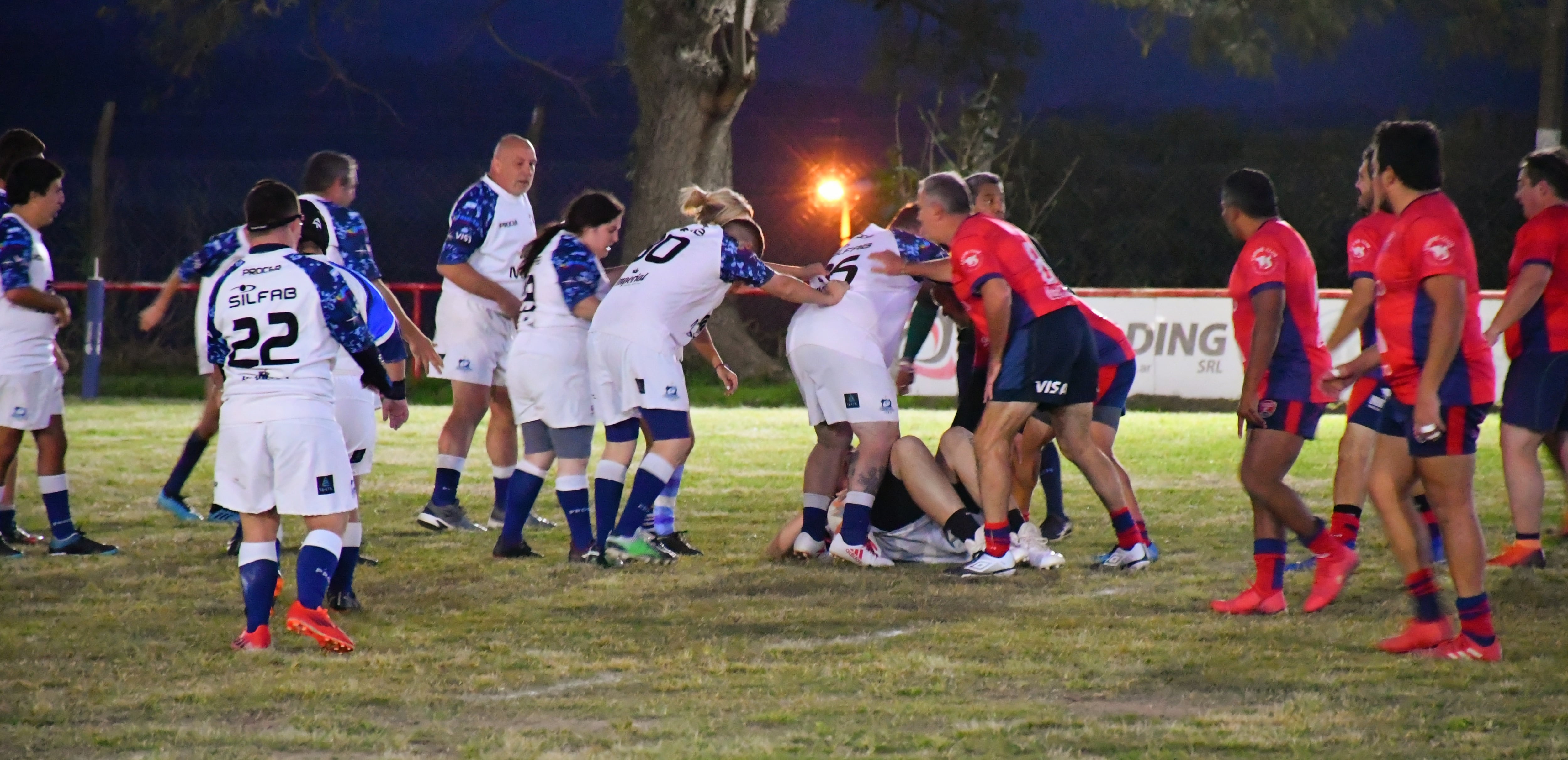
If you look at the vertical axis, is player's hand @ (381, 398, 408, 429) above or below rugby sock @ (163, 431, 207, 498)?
above

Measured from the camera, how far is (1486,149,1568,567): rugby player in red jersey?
6988mm

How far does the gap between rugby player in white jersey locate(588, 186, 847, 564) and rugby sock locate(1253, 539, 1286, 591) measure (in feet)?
7.26

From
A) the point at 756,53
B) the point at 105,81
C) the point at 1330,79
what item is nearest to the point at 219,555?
the point at 756,53

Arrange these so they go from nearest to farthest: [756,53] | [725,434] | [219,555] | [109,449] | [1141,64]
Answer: [219,555] → [109,449] → [725,434] → [756,53] → [1141,64]

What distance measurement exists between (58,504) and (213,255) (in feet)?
4.80

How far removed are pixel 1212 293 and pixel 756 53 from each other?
23.0ft

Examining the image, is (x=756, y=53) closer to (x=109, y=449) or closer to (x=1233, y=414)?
(x=1233, y=414)

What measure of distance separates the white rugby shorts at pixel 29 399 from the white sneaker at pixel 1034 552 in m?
4.37

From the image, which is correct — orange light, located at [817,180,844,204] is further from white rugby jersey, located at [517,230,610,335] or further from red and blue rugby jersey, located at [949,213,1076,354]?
red and blue rugby jersey, located at [949,213,1076,354]

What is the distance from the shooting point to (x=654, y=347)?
7.30 metres

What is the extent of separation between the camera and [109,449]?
40.4 feet

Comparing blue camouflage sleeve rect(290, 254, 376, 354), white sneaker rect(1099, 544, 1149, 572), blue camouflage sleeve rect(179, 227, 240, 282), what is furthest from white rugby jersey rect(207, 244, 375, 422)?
white sneaker rect(1099, 544, 1149, 572)

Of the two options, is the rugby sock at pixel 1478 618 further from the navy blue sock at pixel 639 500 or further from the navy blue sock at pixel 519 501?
the navy blue sock at pixel 519 501

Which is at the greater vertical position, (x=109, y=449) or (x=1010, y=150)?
(x=1010, y=150)
